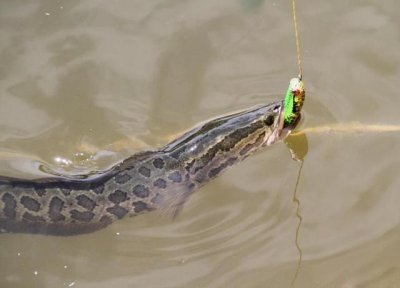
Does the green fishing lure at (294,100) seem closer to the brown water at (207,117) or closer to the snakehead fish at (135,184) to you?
the snakehead fish at (135,184)

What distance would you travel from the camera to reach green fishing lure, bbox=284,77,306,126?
5480 mm

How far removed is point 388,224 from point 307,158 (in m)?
0.87

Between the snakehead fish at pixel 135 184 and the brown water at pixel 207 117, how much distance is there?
0.12 m

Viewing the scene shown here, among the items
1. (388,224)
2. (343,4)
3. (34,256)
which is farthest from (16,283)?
(343,4)

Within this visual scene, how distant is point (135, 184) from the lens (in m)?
5.51

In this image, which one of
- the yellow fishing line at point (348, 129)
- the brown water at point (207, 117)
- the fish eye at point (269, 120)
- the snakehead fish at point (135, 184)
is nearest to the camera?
the brown water at point (207, 117)

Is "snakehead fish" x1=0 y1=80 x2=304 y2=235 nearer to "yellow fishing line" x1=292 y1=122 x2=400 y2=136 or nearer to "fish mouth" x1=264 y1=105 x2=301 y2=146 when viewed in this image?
"fish mouth" x1=264 y1=105 x2=301 y2=146

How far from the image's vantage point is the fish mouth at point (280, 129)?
19.0ft

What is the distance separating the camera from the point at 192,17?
677 cm

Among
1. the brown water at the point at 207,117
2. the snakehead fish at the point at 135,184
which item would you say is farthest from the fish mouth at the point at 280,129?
the brown water at the point at 207,117

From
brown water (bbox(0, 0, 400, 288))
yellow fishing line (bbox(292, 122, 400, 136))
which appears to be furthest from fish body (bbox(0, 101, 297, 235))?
yellow fishing line (bbox(292, 122, 400, 136))

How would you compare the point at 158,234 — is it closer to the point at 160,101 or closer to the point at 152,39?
the point at 160,101

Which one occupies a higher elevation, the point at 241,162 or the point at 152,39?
the point at 152,39

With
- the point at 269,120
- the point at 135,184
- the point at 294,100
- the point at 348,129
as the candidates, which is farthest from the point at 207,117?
the point at 348,129
